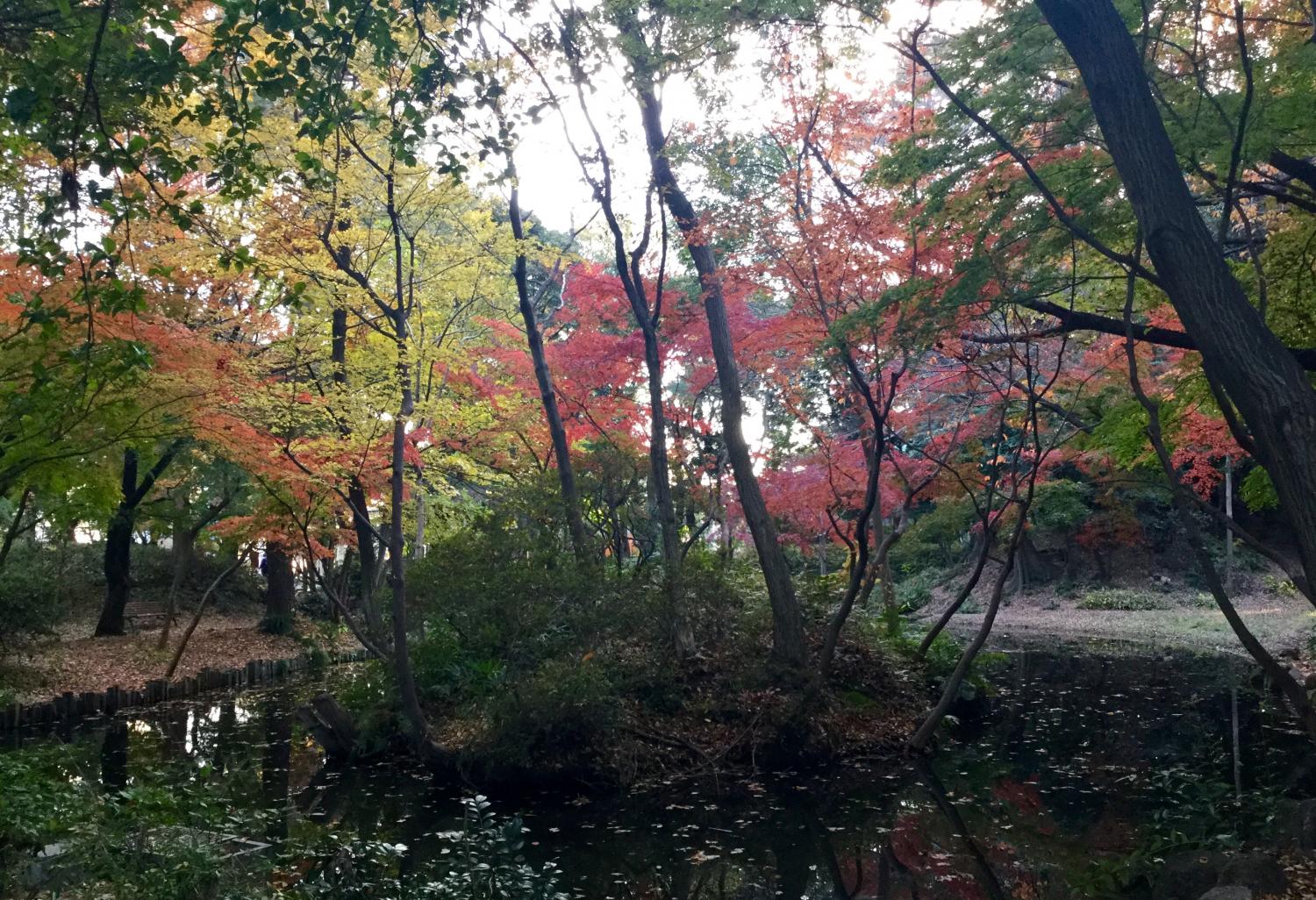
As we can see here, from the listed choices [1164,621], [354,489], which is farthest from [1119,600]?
[354,489]

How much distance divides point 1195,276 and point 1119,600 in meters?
21.2

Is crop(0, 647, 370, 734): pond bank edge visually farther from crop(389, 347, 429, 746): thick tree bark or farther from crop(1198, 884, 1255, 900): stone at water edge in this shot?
crop(1198, 884, 1255, 900): stone at water edge

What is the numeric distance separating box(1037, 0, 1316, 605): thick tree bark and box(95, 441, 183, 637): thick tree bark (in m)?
15.3

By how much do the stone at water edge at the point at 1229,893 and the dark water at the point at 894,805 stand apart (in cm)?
85

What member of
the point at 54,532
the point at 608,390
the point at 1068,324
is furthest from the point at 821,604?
the point at 54,532

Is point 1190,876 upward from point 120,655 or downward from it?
upward

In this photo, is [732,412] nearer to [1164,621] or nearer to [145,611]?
[1164,621]

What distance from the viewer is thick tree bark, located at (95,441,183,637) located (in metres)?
16.2

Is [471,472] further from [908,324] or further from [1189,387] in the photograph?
[1189,387]

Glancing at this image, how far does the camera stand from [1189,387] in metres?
9.25

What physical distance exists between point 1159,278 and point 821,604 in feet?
22.5

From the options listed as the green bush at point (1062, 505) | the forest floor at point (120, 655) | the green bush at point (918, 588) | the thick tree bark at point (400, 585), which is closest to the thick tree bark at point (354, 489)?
the thick tree bark at point (400, 585)

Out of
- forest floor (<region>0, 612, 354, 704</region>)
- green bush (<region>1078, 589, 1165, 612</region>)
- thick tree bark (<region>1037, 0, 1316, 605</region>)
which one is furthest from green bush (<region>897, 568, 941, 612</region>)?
thick tree bark (<region>1037, 0, 1316, 605</region>)

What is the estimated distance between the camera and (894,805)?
762 centimetres
